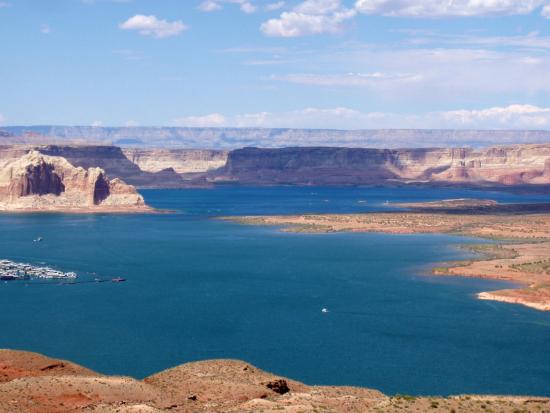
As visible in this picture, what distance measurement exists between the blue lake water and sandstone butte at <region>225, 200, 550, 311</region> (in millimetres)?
3665

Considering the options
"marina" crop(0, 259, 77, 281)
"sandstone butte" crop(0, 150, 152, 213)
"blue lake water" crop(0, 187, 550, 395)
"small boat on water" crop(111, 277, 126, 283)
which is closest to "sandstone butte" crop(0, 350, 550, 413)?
"blue lake water" crop(0, 187, 550, 395)

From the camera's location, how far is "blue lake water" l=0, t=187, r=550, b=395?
60.1 metres

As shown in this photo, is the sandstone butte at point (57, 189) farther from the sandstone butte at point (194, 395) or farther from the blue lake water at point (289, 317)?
the sandstone butte at point (194, 395)

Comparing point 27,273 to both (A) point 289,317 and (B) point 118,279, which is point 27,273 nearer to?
(B) point 118,279

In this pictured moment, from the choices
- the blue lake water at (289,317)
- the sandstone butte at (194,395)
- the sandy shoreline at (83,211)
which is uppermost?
the sandstone butte at (194,395)

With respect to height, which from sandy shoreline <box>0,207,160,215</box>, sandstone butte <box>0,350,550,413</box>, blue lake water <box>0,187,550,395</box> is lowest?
sandy shoreline <box>0,207,160,215</box>

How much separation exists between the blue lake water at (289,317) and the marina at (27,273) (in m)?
2.66

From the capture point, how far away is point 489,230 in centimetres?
15088

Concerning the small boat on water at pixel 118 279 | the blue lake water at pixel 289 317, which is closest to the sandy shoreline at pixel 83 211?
the blue lake water at pixel 289 317

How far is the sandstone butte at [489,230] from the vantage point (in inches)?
3685

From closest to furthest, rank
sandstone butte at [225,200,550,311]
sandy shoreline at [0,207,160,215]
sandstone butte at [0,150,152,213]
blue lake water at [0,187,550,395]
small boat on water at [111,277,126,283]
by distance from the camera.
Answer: blue lake water at [0,187,550,395] < sandstone butte at [225,200,550,311] < small boat on water at [111,277,126,283] < sandy shoreline at [0,207,160,215] < sandstone butte at [0,150,152,213]

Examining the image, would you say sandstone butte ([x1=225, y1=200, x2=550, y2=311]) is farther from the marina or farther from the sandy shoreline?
the marina

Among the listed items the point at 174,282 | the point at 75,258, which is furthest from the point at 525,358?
the point at 75,258

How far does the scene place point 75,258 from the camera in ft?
372
